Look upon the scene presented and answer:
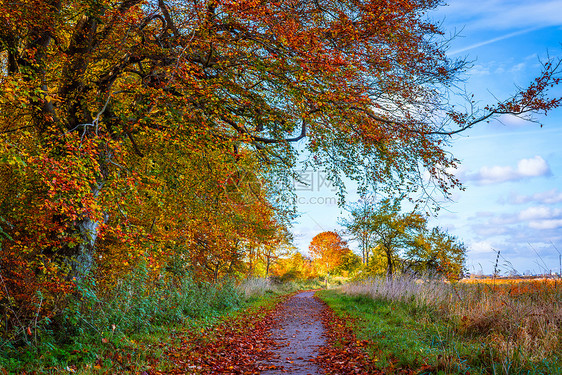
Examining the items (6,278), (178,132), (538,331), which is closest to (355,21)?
(178,132)

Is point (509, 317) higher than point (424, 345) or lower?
higher

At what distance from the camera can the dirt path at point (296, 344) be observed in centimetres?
663

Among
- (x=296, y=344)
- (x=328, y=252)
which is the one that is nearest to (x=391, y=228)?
(x=296, y=344)

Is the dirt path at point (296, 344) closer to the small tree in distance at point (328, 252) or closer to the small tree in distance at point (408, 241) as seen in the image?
the small tree in distance at point (408, 241)

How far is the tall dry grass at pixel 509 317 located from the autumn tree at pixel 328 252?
3729 centimetres

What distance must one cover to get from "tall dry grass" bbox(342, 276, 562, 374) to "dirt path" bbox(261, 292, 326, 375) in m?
3.02

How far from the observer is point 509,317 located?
6652 mm

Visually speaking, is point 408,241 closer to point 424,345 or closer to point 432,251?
point 432,251

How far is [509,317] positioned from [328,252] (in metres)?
46.6

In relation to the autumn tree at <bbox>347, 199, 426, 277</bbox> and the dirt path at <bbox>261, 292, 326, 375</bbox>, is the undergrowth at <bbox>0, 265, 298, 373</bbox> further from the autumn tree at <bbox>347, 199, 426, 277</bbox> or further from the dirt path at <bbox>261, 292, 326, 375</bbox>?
the autumn tree at <bbox>347, 199, 426, 277</bbox>

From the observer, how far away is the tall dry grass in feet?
17.1

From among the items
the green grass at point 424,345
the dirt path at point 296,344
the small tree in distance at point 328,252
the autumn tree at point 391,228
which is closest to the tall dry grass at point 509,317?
the green grass at point 424,345

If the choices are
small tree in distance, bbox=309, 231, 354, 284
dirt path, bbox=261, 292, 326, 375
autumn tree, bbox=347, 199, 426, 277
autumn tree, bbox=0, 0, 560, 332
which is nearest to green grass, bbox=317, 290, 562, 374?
dirt path, bbox=261, 292, 326, 375

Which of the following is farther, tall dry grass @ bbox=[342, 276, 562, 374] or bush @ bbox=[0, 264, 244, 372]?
bush @ bbox=[0, 264, 244, 372]
